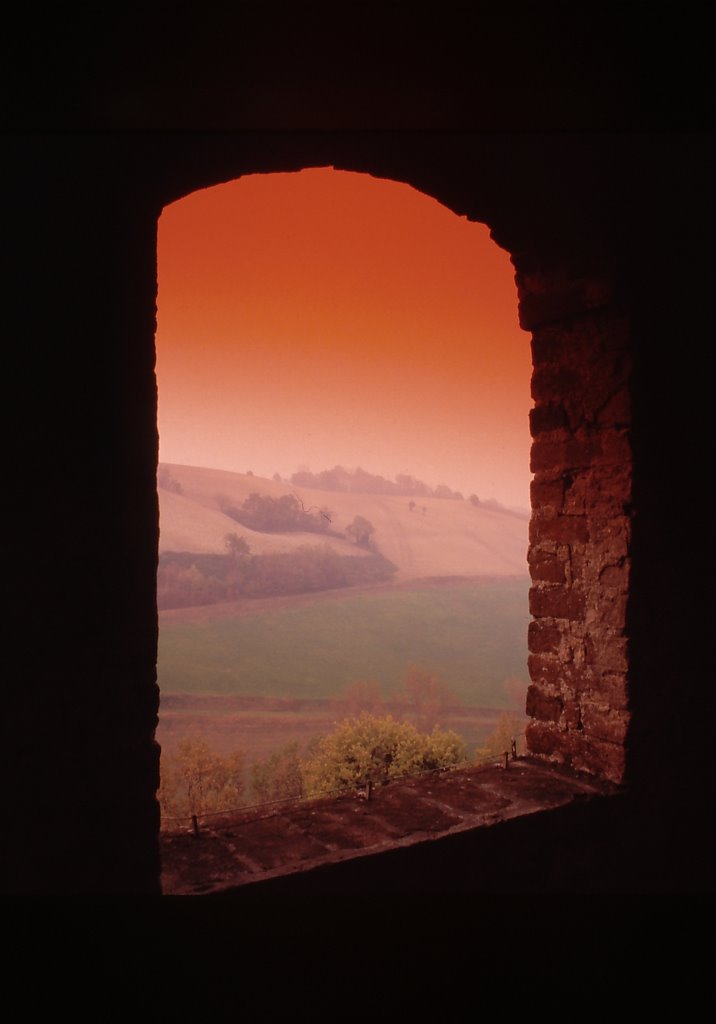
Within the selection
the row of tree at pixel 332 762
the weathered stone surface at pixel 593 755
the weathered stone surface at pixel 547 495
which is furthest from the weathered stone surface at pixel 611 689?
the row of tree at pixel 332 762

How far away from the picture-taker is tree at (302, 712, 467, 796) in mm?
9117

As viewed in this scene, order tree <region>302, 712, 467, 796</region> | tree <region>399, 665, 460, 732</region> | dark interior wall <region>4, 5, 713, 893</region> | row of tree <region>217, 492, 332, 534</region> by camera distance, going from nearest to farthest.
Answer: dark interior wall <region>4, 5, 713, 893</region> → tree <region>302, 712, 467, 796</region> → row of tree <region>217, 492, 332, 534</region> → tree <region>399, 665, 460, 732</region>

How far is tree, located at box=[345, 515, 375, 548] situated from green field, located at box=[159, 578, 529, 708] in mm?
897

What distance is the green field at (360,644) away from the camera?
34.5 feet

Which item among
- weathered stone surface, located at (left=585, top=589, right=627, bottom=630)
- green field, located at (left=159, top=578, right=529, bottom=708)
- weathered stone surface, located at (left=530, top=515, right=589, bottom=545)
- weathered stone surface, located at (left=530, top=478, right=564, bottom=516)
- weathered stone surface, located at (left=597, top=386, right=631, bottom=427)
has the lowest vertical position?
green field, located at (left=159, top=578, right=529, bottom=708)

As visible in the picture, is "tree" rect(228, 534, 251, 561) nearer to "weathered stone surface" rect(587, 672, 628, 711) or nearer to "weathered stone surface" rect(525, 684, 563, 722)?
"weathered stone surface" rect(525, 684, 563, 722)

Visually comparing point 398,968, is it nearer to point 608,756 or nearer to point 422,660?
point 608,756

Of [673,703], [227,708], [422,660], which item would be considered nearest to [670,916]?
[673,703]

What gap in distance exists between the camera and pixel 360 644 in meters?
12.2

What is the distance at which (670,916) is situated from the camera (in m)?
1.93

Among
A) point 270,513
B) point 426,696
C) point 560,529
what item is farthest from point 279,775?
point 560,529

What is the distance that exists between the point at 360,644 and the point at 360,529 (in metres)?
1.90

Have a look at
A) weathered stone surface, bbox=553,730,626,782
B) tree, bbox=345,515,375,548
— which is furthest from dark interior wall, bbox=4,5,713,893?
tree, bbox=345,515,375,548

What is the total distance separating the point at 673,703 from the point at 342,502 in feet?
29.2
